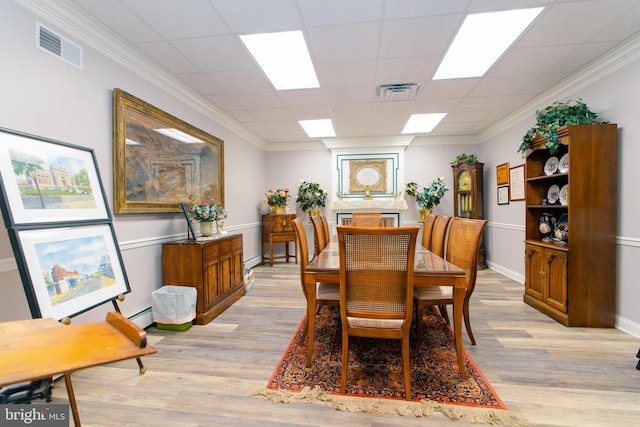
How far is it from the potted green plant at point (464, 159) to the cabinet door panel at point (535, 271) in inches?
88.0

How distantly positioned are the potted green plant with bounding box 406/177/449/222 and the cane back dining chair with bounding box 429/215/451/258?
2.31 m

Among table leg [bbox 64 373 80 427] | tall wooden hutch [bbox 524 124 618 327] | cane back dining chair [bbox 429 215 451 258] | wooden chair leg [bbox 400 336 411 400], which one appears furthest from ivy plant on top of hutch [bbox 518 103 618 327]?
table leg [bbox 64 373 80 427]

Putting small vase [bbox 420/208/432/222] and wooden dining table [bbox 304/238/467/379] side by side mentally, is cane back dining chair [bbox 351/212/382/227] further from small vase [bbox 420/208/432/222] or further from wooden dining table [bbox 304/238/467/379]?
wooden dining table [bbox 304/238/467/379]

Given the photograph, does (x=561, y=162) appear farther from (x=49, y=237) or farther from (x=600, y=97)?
(x=49, y=237)

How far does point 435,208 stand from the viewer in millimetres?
5578

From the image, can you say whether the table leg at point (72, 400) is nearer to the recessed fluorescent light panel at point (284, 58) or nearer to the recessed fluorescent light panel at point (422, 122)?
the recessed fluorescent light panel at point (284, 58)

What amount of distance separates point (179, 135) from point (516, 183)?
4578 mm

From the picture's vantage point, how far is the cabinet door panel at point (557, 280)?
2600 millimetres

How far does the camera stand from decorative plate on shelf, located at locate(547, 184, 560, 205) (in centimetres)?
302

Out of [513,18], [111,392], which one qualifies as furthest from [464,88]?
[111,392]

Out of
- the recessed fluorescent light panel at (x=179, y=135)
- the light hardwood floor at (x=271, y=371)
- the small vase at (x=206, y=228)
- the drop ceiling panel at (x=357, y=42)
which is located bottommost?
the light hardwood floor at (x=271, y=371)

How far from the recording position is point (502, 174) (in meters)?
4.45

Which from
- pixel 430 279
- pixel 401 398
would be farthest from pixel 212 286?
pixel 430 279
